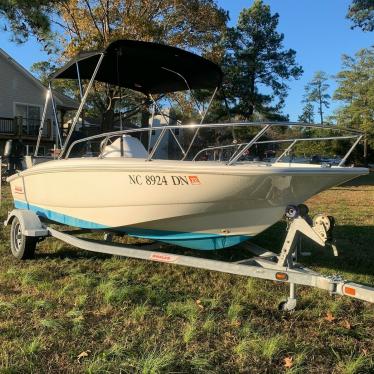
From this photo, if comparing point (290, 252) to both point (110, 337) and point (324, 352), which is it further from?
point (110, 337)

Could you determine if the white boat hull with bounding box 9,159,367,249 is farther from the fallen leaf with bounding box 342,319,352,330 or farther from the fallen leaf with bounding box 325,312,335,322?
the fallen leaf with bounding box 342,319,352,330

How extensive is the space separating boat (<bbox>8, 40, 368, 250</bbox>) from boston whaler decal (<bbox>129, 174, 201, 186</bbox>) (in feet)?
0.03

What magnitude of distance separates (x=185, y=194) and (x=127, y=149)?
Result: 1.57 m

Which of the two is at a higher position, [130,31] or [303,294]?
[130,31]

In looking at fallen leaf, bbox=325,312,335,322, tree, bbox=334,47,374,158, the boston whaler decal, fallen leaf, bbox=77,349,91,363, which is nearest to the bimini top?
the boston whaler decal

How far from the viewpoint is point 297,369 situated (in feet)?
10.1

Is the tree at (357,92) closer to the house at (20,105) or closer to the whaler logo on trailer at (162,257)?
the house at (20,105)

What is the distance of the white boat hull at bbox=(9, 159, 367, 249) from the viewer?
4227 millimetres

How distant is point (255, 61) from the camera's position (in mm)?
35219

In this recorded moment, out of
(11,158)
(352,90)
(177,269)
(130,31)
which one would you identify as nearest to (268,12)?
(130,31)

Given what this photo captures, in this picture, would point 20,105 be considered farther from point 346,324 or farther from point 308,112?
point 308,112

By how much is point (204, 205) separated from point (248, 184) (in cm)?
55

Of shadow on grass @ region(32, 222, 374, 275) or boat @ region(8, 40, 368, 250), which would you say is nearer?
boat @ region(8, 40, 368, 250)

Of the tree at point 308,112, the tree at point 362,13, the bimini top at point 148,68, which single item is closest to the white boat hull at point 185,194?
the bimini top at point 148,68
